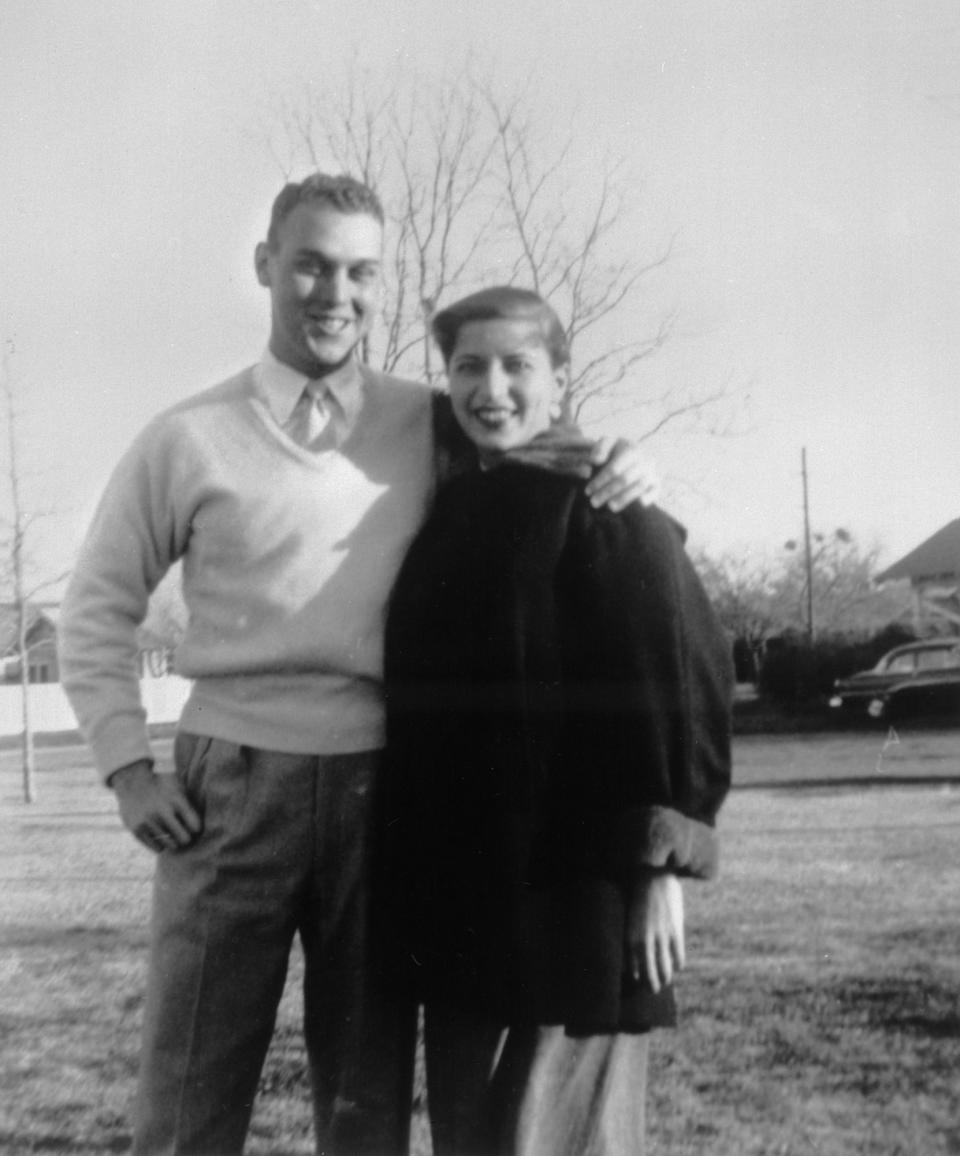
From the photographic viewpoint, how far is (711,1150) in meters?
2.91

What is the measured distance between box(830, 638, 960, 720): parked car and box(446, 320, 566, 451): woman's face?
4945 mm

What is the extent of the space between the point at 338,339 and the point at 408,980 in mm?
902

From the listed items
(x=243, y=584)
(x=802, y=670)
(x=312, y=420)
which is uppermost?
(x=312, y=420)

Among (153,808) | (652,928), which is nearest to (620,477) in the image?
(652,928)

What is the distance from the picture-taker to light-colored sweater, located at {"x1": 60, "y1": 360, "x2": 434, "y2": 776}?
6.20ft

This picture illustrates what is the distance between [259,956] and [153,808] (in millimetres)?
250

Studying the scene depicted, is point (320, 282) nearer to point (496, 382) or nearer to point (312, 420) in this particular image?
point (312, 420)

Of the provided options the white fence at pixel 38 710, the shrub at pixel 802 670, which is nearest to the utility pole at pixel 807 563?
the shrub at pixel 802 670

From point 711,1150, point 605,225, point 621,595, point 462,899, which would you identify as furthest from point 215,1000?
point 605,225

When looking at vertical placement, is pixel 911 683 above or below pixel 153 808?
below

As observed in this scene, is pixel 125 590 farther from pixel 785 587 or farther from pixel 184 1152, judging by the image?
pixel 785 587

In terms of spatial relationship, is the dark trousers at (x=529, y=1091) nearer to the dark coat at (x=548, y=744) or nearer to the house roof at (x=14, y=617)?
the dark coat at (x=548, y=744)

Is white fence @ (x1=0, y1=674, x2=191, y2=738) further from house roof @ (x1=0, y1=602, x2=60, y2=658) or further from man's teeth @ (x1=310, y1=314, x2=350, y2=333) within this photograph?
man's teeth @ (x1=310, y1=314, x2=350, y2=333)

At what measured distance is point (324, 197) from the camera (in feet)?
6.33
